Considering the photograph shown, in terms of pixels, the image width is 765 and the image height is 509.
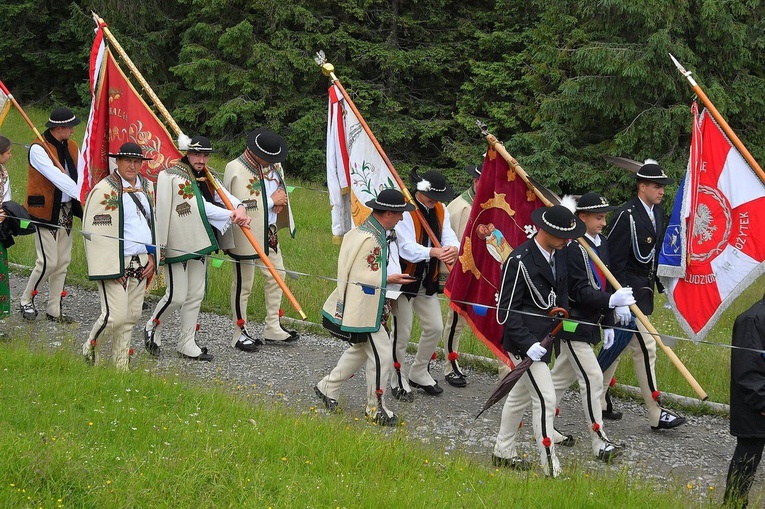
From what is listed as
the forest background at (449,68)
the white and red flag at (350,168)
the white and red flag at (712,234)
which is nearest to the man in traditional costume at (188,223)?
the white and red flag at (350,168)

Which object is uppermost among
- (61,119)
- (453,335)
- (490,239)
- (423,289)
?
(61,119)

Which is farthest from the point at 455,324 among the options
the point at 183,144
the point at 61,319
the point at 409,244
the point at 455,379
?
the point at 61,319

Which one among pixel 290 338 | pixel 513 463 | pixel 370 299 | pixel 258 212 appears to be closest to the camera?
pixel 513 463

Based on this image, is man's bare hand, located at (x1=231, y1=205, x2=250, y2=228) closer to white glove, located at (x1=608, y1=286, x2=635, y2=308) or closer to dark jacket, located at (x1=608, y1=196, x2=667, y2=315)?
dark jacket, located at (x1=608, y1=196, x2=667, y2=315)

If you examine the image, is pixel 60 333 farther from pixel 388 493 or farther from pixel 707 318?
pixel 707 318

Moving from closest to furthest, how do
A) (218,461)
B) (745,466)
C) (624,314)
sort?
1. (218,461)
2. (745,466)
3. (624,314)

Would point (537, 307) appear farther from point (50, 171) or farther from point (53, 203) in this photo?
point (53, 203)

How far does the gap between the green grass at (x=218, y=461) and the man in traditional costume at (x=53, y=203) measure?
3145 mm

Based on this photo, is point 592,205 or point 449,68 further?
point 449,68

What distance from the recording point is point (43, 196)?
1049 centimetres

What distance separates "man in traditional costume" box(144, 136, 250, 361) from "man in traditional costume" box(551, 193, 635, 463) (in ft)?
10.8

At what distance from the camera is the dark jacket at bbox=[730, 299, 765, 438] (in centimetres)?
640

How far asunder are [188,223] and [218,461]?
146 inches

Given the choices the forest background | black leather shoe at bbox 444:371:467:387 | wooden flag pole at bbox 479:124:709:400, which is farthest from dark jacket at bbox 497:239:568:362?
the forest background
